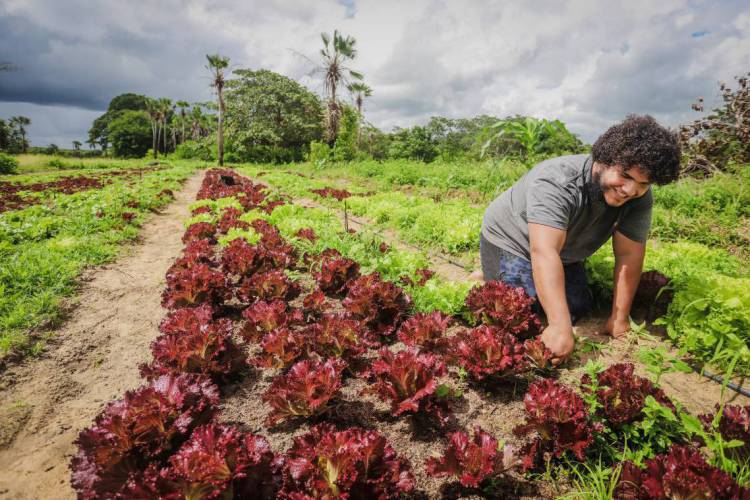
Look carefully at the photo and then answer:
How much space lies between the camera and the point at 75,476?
151cm

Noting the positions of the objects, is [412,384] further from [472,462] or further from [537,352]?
[537,352]

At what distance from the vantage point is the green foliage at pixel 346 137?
24486 millimetres

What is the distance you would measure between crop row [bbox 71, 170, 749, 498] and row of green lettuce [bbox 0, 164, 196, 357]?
1205 mm

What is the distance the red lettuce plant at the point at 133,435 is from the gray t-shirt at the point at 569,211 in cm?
245

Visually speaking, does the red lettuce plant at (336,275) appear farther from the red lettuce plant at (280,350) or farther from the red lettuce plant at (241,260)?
the red lettuce plant at (280,350)

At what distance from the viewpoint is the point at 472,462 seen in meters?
1.60

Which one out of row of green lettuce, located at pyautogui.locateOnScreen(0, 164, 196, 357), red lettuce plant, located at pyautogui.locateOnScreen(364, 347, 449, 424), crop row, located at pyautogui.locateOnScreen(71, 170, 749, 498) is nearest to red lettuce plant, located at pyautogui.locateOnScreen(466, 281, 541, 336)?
crop row, located at pyautogui.locateOnScreen(71, 170, 749, 498)

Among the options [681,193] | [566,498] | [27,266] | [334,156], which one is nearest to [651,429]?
[566,498]

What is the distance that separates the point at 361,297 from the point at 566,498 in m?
1.81

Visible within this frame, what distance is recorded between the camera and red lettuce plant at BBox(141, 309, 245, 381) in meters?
2.33

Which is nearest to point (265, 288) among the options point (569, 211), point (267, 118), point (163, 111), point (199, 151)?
point (569, 211)

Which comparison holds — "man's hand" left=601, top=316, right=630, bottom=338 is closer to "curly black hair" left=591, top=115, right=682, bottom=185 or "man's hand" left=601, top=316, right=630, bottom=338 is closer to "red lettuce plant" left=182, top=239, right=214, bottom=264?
"curly black hair" left=591, top=115, right=682, bottom=185

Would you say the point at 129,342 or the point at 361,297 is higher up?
the point at 361,297

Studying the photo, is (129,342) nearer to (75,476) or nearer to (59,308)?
(59,308)
